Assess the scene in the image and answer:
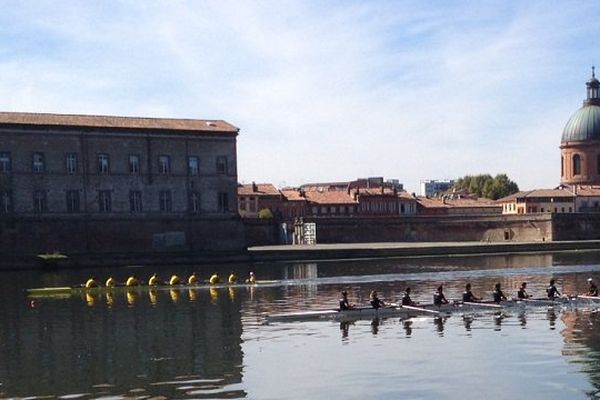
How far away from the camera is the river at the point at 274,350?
22.8 m

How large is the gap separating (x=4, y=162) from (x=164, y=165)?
44.3ft

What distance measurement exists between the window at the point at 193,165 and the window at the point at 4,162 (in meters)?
15.4

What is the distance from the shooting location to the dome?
136m

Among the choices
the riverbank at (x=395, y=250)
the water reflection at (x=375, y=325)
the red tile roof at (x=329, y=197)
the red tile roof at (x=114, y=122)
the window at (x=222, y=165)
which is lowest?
the riverbank at (x=395, y=250)

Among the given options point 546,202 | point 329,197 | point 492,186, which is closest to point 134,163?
point 329,197

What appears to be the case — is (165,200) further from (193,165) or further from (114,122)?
(114,122)

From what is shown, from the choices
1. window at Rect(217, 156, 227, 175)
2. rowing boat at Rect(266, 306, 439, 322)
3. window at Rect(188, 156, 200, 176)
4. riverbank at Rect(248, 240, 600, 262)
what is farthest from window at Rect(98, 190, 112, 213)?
rowing boat at Rect(266, 306, 439, 322)

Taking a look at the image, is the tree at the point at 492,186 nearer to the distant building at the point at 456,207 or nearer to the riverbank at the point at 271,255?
the distant building at the point at 456,207

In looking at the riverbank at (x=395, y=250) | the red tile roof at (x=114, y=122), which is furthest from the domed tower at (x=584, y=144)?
the red tile roof at (x=114, y=122)

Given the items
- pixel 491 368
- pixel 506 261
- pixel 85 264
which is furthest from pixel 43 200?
pixel 491 368

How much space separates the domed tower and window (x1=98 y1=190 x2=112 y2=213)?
85.4 metres

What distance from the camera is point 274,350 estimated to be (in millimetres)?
28438

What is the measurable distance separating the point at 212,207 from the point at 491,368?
5627 cm

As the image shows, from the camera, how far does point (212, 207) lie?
7938 centimetres
